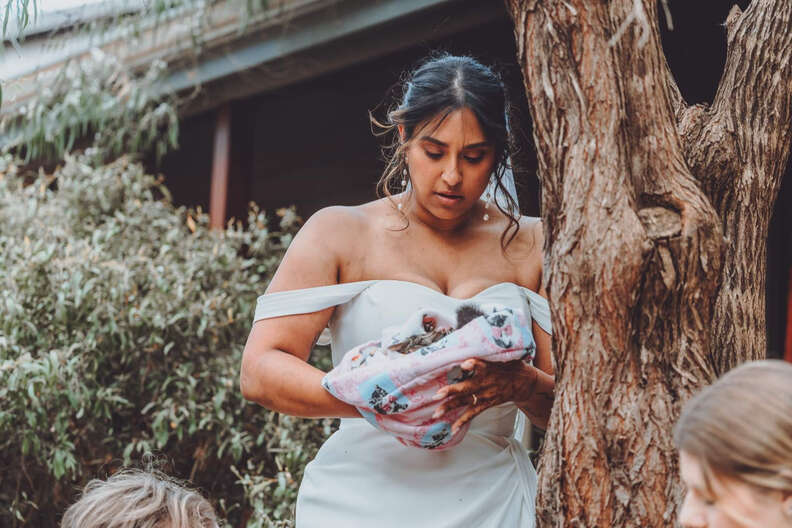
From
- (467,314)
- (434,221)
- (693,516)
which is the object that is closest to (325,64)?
(434,221)

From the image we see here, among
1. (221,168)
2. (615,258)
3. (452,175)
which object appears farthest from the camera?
(221,168)

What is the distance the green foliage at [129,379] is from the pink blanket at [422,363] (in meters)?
2.42

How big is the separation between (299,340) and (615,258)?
2.63 feet

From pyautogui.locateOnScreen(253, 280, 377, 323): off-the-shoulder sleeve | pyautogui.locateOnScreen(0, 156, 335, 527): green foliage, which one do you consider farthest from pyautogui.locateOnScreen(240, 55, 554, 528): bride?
pyautogui.locateOnScreen(0, 156, 335, 527): green foliage

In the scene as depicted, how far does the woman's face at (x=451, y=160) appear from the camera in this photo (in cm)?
224

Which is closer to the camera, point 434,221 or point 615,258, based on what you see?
point 615,258

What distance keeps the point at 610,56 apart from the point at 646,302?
0.43 metres

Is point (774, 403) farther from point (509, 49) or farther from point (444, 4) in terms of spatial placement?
point (509, 49)

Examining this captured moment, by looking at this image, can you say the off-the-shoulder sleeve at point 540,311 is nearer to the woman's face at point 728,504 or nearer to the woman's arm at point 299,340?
the woman's arm at point 299,340

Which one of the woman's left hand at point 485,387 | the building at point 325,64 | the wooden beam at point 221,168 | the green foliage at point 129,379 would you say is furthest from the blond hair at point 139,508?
the wooden beam at point 221,168

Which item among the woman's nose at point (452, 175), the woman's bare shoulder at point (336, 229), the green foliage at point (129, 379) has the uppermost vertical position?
the woman's nose at point (452, 175)

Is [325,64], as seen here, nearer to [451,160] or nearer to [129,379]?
[129,379]

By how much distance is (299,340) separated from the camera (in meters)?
2.28

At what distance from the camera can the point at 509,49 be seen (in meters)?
5.97
